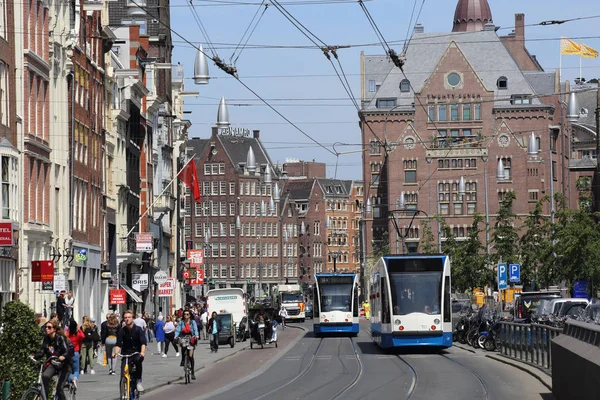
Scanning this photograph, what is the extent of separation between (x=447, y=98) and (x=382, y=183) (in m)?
12.9

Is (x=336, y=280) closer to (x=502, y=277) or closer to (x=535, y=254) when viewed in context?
(x=502, y=277)

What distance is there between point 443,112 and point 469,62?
614 centimetres

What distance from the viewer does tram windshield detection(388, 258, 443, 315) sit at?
41.1m

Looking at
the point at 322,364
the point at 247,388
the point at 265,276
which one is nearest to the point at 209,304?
the point at 322,364

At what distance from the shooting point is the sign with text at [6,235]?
34.4m

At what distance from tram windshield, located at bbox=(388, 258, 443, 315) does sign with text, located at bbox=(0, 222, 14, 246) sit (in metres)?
12.1

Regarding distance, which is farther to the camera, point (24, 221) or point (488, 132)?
point (488, 132)

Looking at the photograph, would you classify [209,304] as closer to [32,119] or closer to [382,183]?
[32,119]

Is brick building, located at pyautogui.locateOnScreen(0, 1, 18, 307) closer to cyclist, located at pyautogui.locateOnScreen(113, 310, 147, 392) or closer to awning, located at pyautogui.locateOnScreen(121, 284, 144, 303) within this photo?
cyclist, located at pyautogui.locateOnScreen(113, 310, 147, 392)

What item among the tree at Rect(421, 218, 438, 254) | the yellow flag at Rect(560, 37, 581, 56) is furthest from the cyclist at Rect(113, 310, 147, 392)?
the tree at Rect(421, 218, 438, 254)

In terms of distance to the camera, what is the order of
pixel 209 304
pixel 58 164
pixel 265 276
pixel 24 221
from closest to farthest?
1. pixel 24 221
2. pixel 58 164
3. pixel 209 304
4. pixel 265 276

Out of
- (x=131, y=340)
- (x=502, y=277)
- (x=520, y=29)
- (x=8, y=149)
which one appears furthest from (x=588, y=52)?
(x=520, y=29)

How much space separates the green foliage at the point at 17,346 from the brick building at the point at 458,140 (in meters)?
125

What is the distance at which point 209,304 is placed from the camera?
2879 inches
